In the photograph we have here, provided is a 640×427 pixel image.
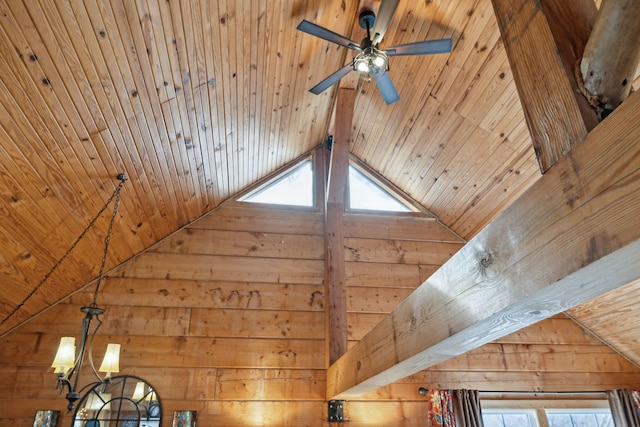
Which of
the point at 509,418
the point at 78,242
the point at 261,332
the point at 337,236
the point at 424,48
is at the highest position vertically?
the point at 424,48

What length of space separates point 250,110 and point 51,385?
266 cm

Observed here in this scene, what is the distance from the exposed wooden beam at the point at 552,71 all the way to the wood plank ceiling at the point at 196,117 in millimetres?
1771

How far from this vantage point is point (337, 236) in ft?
13.4

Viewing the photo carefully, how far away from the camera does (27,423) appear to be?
3.24 meters

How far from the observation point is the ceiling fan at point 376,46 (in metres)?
2.60

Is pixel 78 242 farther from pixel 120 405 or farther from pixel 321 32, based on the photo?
pixel 321 32

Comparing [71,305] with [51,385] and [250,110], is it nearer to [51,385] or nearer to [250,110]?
[51,385]

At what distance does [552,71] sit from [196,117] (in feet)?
8.04

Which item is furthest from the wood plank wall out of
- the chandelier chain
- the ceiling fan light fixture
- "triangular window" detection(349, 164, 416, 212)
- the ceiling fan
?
the ceiling fan light fixture

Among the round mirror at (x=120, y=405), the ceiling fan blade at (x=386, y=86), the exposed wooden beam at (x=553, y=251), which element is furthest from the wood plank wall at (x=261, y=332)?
the exposed wooden beam at (x=553, y=251)

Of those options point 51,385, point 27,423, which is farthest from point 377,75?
point 27,423

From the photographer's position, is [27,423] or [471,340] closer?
[471,340]

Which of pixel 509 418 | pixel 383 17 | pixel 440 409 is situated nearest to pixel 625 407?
pixel 509 418

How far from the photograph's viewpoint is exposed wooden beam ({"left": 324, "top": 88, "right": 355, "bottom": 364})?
3.62 m
